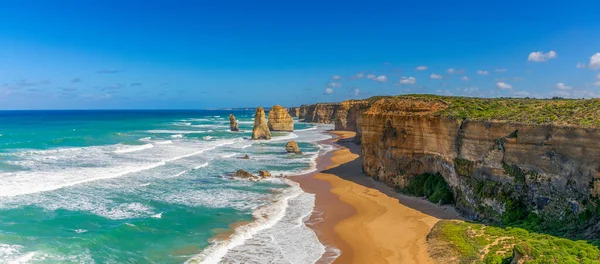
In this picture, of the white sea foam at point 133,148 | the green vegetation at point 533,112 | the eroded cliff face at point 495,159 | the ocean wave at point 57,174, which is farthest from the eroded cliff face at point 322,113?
the green vegetation at point 533,112

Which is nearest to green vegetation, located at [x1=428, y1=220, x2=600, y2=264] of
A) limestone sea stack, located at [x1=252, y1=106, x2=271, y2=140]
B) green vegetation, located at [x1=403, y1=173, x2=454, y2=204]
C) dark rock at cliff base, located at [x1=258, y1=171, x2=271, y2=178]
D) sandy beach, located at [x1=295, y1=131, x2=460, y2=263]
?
sandy beach, located at [x1=295, y1=131, x2=460, y2=263]

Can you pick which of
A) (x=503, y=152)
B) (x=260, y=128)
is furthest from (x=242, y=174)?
(x=260, y=128)

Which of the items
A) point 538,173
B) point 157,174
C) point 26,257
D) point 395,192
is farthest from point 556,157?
point 157,174

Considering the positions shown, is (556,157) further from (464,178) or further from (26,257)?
(26,257)

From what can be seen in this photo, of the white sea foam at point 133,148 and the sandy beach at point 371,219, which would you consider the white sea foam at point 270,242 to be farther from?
the white sea foam at point 133,148

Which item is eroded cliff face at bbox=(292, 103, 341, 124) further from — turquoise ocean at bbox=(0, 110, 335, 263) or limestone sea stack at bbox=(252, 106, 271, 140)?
turquoise ocean at bbox=(0, 110, 335, 263)
